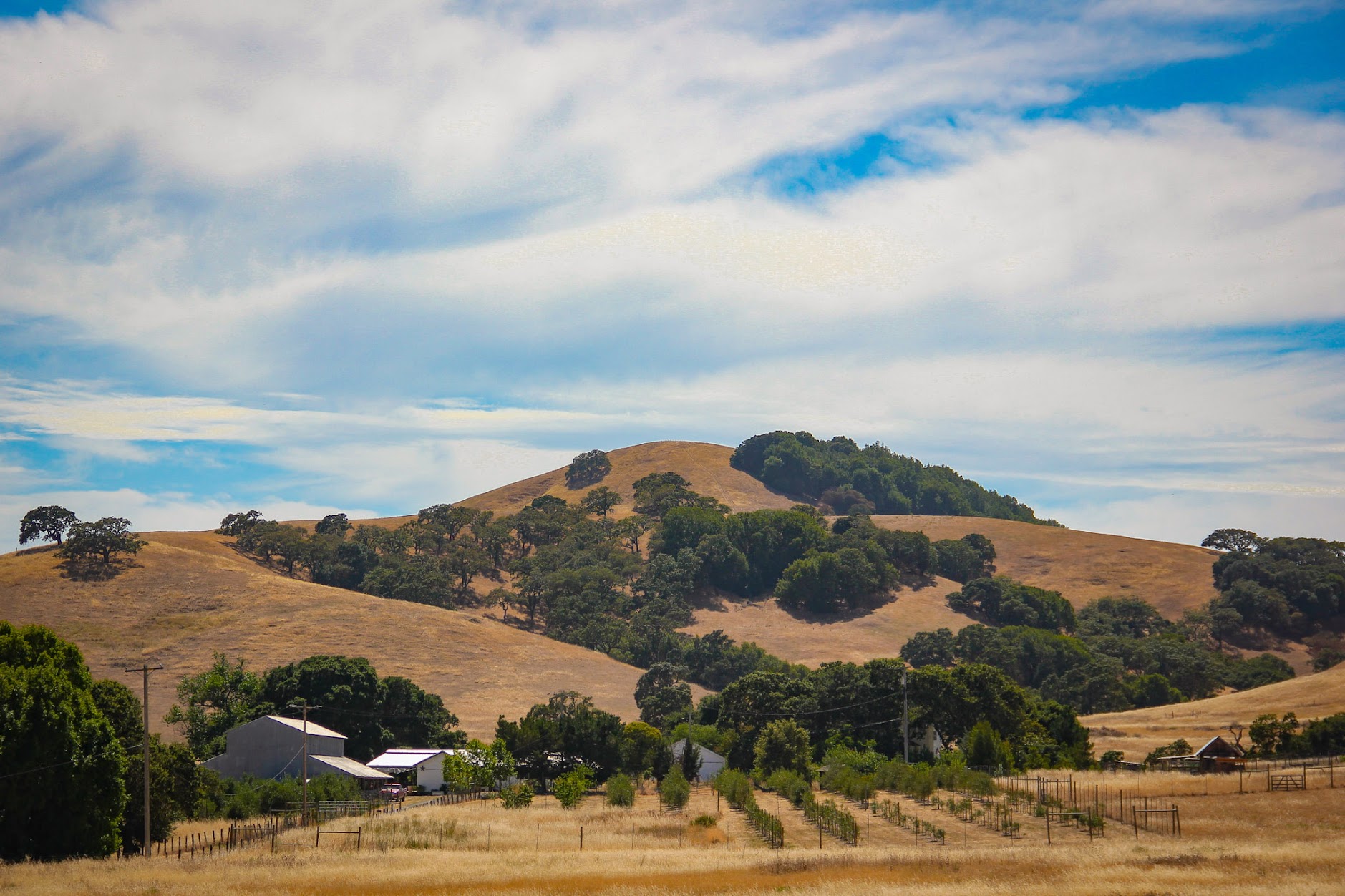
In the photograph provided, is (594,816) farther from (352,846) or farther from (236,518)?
(236,518)

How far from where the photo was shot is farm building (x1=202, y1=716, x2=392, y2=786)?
75062 mm

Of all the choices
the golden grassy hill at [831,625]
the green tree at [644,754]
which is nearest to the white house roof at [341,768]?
the green tree at [644,754]

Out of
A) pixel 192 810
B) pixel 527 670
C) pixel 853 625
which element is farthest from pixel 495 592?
pixel 192 810

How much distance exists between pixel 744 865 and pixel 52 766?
27510mm

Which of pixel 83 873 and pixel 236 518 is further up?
pixel 236 518

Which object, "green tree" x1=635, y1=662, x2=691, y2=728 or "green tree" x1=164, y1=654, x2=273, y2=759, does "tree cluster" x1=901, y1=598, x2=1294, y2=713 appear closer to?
"green tree" x1=635, y1=662, x2=691, y2=728

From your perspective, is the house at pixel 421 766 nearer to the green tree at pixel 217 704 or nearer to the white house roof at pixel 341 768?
the white house roof at pixel 341 768

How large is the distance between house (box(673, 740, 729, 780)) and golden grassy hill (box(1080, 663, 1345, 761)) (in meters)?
30.4

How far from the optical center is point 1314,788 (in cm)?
5456

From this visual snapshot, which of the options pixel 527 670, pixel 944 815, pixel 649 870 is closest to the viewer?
pixel 649 870

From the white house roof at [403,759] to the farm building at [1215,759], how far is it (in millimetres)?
51077

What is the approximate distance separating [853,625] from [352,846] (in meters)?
121

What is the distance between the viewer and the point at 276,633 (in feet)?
401

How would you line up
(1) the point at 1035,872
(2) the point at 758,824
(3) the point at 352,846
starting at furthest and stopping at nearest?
(2) the point at 758,824 → (3) the point at 352,846 → (1) the point at 1035,872
